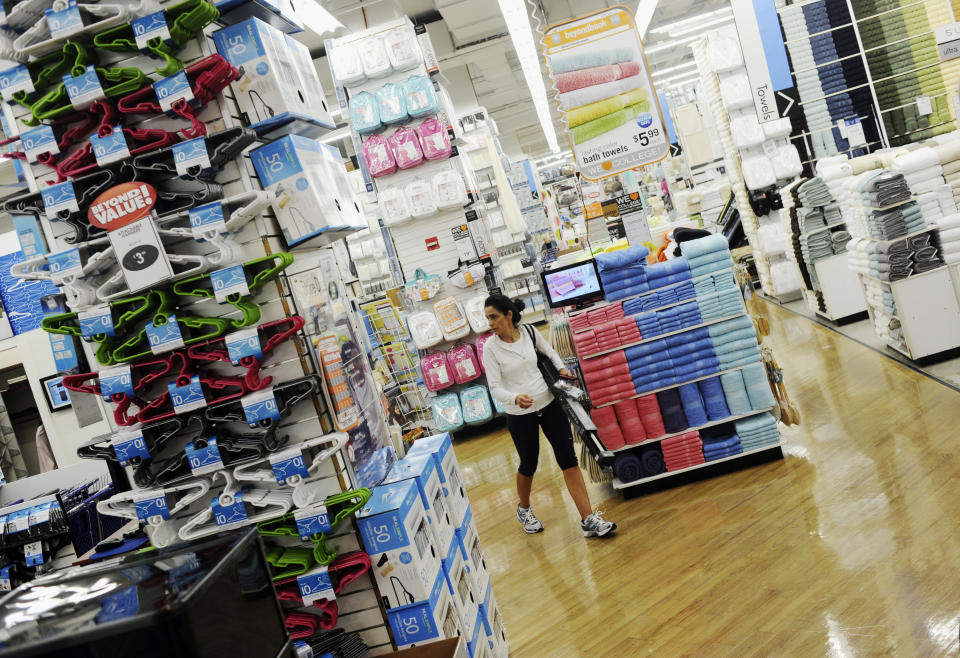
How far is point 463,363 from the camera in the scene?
8.02 meters

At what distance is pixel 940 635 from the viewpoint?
280cm

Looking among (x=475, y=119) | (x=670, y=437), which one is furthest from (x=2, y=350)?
(x=475, y=119)

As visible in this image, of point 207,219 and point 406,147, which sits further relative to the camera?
point 406,147

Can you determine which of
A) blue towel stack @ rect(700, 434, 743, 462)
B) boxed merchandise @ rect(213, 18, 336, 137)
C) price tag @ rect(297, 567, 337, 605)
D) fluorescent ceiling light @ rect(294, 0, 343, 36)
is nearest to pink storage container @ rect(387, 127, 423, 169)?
fluorescent ceiling light @ rect(294, 0, 343, 36)

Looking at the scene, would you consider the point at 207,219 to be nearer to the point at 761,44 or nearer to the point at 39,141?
the point at 39,141

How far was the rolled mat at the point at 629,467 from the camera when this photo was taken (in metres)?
5.13

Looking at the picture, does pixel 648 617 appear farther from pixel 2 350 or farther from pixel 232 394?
pixel 2 350

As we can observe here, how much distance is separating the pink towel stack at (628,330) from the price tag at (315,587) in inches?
115

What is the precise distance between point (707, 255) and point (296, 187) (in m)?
3.07

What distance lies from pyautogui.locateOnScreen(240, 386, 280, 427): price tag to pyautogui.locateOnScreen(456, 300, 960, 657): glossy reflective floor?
184 cm

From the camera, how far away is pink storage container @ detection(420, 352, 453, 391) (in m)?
8.06

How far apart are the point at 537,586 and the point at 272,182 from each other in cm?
276

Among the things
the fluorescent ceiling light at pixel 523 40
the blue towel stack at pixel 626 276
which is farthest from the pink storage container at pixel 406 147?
Result: the blue towel stack at pixel 626 276

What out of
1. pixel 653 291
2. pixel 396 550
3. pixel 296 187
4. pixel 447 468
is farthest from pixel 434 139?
pixel 396 550
